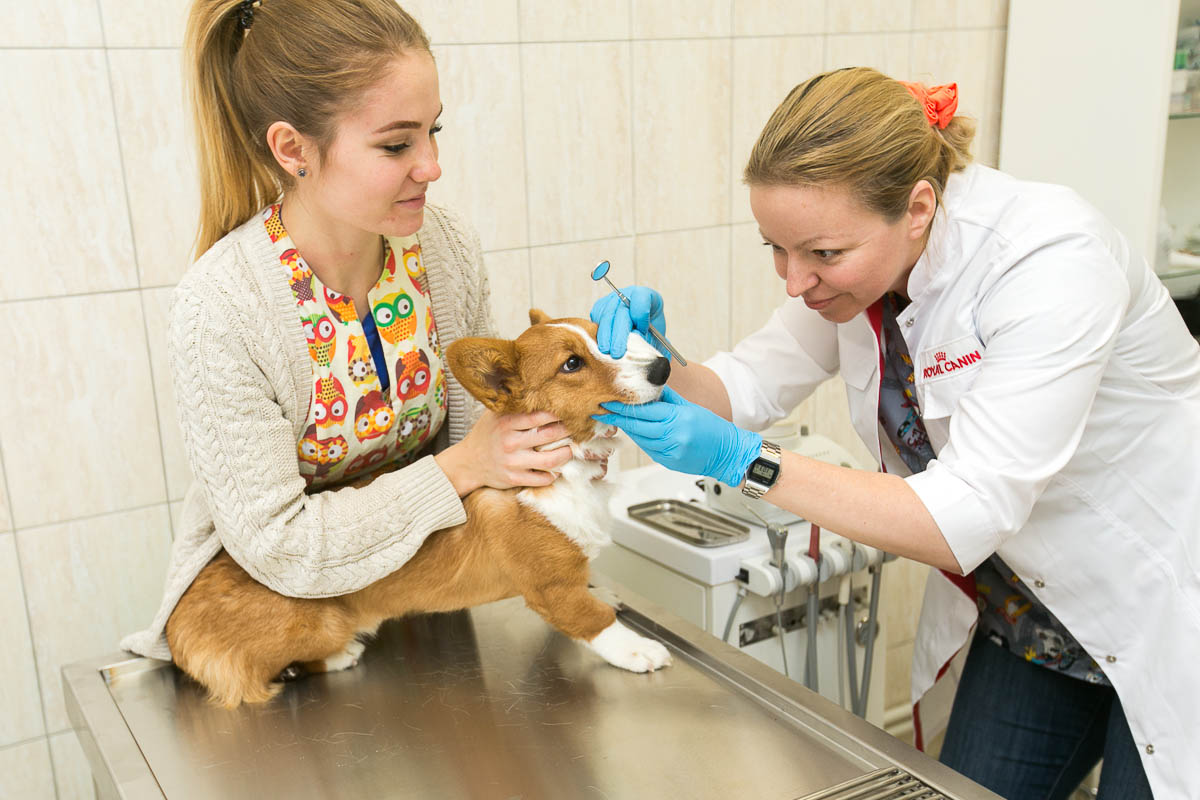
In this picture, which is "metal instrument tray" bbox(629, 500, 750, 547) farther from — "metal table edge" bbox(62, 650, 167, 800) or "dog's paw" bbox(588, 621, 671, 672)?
"metal table edge" bbox(62, 650, 167, 800)

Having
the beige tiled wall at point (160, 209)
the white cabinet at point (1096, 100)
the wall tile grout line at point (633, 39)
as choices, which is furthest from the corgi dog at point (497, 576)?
the white cabinet at point (1096, 100)

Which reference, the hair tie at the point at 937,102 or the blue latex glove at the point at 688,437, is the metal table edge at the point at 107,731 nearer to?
the blue latex glove at the point at 688,437

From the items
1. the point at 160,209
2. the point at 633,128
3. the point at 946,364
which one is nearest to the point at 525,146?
the point at 633,128

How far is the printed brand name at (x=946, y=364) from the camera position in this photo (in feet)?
4.24

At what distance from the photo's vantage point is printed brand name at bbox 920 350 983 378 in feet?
4.24

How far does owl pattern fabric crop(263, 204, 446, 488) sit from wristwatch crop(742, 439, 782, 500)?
49 centimetres

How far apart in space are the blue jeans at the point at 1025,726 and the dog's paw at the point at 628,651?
557 mm

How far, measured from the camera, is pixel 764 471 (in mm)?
1251

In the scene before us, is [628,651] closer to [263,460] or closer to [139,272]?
[263,460]

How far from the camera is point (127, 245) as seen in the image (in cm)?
168

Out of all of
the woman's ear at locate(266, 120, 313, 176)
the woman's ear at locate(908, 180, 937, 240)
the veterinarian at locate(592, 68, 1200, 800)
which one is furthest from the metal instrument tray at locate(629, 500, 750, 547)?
the woman's ear at locate(266, 120, 313, 176)

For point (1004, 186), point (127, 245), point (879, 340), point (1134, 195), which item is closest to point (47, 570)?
point (127, 245)

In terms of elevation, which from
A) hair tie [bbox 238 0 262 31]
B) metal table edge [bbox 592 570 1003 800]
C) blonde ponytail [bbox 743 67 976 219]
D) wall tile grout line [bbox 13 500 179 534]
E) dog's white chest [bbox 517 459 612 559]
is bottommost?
metal table edge [bbox 592 570 1003 800]

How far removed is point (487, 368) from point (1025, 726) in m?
1.03
